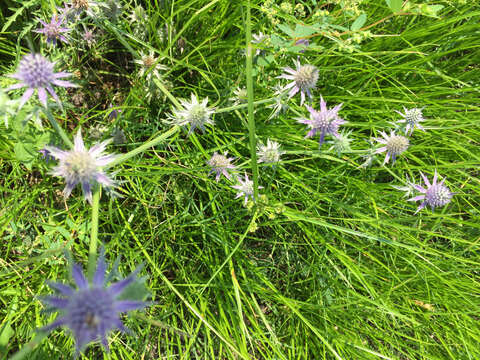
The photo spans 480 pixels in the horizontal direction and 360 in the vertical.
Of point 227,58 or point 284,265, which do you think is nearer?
point 227,58

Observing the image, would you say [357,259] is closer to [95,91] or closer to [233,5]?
[233,5]

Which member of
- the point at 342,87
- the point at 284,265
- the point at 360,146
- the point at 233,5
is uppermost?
the point at 233,5

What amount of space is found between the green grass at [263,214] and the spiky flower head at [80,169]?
73 centimetres

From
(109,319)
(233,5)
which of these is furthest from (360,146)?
(109,319)

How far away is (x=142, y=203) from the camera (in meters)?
2.04

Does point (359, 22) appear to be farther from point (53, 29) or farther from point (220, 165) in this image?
point (53, 29)

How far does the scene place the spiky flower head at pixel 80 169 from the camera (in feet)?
3.75

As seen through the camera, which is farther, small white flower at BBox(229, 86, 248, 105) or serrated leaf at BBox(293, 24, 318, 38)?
small white flower at BBox(229, 86, 248, 105)

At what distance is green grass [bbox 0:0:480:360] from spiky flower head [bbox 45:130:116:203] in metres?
0.73

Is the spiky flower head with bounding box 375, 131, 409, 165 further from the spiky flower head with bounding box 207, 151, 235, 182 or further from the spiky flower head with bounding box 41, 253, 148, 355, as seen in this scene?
the spiky flower head with bounding box 41, 253, 148, 355

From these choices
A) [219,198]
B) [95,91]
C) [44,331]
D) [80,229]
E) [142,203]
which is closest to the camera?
[44,331]

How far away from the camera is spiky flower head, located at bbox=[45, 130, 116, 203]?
114cm

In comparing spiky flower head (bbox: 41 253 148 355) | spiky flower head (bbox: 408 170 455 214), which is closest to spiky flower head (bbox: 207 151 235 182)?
spiky flower head (bbox: 41 253 148 355)

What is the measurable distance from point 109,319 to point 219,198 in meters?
1.39
